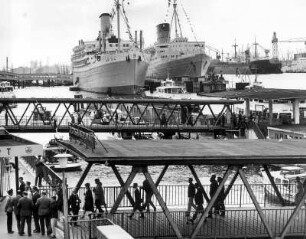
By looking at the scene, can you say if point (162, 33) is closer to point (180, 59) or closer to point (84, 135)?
point (180, 59)

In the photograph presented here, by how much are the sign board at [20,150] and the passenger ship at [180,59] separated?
135m

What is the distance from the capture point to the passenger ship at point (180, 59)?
6398 inches

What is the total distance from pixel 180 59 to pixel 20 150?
14302cm

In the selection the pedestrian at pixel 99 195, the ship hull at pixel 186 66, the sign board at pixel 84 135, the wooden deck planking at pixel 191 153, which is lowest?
the pedestrian at pixel 99 195

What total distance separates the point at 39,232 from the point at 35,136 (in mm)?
62893

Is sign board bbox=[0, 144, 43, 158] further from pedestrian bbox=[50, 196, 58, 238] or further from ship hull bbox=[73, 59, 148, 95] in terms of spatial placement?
ship hull bbox=[73, 59, 148, 95]

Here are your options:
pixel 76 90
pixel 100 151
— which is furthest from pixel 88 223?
pixel 76 90

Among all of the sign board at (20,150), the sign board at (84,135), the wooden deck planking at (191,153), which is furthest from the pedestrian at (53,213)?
the sign board at (20,150)

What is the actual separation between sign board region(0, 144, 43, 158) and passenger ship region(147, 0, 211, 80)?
135330mm

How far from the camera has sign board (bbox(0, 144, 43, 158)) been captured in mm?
20330

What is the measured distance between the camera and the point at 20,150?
67.8ft

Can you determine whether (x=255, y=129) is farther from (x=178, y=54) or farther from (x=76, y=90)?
(x=76, y=90)

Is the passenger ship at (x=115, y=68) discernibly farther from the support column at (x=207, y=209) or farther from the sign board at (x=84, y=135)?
the support column at (x=207, y=209)

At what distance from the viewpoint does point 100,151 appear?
17.2 meters
